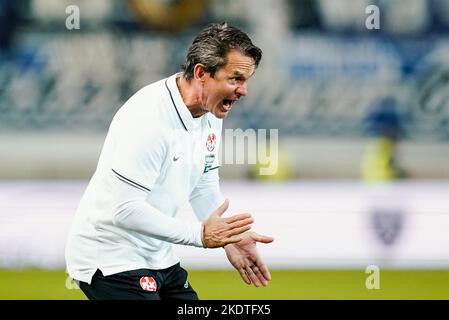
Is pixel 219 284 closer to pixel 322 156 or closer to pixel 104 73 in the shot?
pixel 322 156

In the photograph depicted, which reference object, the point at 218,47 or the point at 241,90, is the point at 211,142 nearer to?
the point at 241,90

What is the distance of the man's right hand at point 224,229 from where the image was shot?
430 cm

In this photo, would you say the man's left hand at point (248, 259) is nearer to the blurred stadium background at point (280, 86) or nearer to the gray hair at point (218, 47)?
the gray hair at point (218, 47)

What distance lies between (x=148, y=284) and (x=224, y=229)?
427 millimetres

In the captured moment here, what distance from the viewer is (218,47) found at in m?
4.43

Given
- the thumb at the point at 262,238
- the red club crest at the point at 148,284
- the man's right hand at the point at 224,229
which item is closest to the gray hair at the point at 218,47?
the man's right hand at the point at 224,229

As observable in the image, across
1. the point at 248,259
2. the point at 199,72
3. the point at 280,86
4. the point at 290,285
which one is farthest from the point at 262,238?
the point at 280,86

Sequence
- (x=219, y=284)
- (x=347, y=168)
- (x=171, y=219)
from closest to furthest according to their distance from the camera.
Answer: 1. (x=171, y=219)
2. (x=219, y=284)
3. (x=347, y=168)

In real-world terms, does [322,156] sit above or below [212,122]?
above

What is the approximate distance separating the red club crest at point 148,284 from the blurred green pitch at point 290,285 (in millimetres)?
3590

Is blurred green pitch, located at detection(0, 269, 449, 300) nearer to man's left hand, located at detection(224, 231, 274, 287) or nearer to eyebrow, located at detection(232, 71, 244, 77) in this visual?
man's left hand, located at detection(224, 231, 274, 287)

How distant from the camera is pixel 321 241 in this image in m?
8.98
